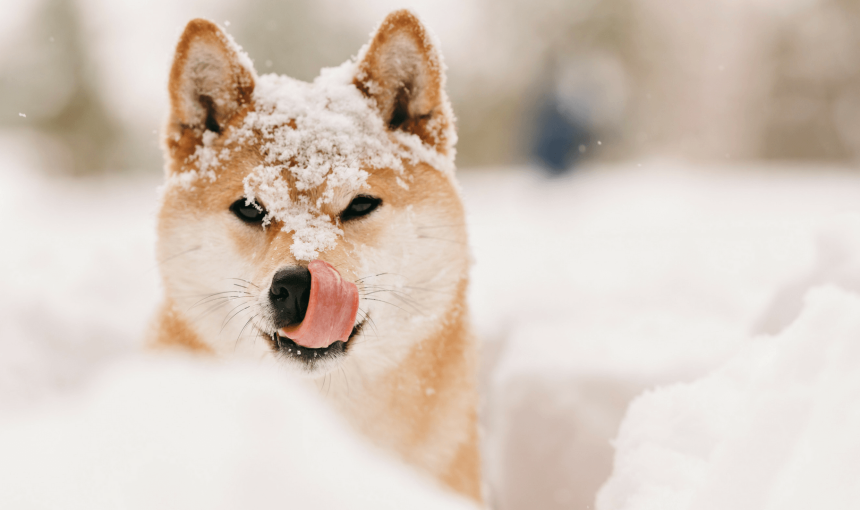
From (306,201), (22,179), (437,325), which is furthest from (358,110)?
(22,179)

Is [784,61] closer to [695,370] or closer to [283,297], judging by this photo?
[695,370]

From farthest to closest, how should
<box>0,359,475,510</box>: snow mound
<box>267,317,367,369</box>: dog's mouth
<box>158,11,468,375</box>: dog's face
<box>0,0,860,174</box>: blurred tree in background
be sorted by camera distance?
<box>0,0,860,174</box>: blurred tree in background
<box>158,11,468,375</box>: dog's face
<box>267,317,367,369</box>: dog's mouth
<box>0,359,475,510</box>: snow mound

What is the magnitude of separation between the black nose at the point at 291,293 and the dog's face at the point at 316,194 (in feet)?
0.30

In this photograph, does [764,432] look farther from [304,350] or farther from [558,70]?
[558,70]

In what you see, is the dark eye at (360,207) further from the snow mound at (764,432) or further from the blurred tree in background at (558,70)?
the blurred tree in background at (558,70)

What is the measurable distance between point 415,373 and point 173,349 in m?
0.73

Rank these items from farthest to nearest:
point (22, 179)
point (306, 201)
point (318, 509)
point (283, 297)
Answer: point (22, 179) → point (306, 201) → point (283, 297) → point (318, 509)

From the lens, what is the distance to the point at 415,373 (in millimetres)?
1779

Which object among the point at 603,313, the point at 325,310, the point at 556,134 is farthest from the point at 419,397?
the point at 556,134

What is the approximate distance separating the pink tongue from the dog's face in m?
0.02

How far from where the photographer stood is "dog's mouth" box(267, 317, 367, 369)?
1.45 metres

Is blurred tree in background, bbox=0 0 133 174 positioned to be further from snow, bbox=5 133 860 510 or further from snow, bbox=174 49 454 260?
snow, bbox=174 49 454 260

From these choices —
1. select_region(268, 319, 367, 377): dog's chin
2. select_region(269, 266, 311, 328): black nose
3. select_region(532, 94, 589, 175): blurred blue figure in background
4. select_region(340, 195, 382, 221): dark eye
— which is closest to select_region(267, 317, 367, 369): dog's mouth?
select_region(268, 319, 367, 377): dog's chin

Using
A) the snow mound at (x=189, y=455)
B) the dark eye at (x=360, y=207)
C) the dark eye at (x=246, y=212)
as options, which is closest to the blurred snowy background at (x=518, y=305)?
the snow mound at (x=189, y=455)
